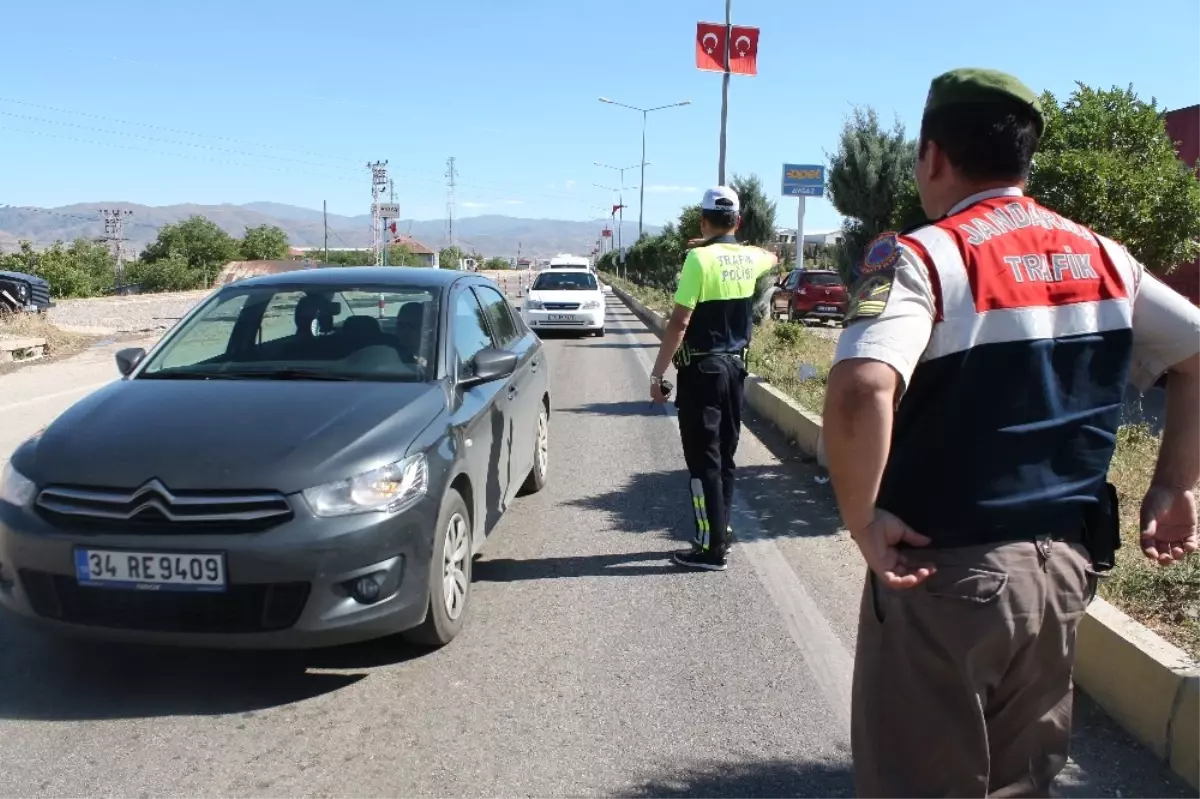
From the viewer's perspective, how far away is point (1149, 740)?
3371 mm

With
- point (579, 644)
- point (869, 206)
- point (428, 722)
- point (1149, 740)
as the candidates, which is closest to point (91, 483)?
point (428, 722)

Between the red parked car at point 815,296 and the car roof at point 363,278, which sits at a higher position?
the car roof at point 363,278

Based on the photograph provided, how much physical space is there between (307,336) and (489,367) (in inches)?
39.3

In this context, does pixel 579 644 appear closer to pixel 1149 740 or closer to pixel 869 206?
pixel 1149 740

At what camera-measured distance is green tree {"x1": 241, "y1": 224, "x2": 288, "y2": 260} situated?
312 ft

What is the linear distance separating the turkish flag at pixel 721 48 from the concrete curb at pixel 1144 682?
15.9 m

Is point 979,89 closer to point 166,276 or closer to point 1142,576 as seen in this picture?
point 1142,576

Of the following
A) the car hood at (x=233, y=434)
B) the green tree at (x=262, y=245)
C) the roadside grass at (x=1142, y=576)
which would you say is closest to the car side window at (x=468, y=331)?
the car hood at (x=233, y=434)

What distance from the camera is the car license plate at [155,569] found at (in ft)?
11.5

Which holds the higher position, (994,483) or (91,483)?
(994,483)

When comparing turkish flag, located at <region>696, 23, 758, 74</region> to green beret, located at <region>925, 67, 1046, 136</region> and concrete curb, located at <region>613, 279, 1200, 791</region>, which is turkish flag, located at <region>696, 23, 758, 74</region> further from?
green beret, located at <region>925, 67, 1046, 136</region>

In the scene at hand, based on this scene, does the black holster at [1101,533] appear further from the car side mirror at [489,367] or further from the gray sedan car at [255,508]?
the car side mirror at [489,367]

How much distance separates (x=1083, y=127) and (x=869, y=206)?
11.7ft

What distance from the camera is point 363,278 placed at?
18.0 feet
